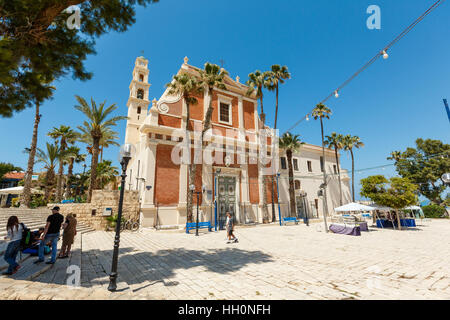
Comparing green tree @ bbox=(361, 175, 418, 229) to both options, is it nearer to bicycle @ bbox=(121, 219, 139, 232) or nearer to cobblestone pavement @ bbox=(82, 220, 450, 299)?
cobblestone pavement @ bbox=(82, 220, 450, 299)

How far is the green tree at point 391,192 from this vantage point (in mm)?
14016

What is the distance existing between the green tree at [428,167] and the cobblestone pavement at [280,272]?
3367 cm

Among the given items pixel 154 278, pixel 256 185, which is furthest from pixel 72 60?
pixel 256 185

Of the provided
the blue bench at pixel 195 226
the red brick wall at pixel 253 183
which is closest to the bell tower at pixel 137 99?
the red brick wall at pixel 253 183

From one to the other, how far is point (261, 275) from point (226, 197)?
13.7 meters

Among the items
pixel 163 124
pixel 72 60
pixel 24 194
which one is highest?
pixel 163 124

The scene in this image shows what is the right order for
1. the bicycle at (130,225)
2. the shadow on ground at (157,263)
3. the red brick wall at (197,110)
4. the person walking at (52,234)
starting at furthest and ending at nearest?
the red brick wall at (197,110) < the bicycle at (130,225) < the person walking at (52,234) < the shadow on ground at (157,263)

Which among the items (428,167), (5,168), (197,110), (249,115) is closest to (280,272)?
(197,110)

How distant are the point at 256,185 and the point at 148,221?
36.2ft

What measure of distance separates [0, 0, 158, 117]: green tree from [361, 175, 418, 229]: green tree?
717 inches

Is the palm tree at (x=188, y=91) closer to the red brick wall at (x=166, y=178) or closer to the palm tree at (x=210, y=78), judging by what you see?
the palm tree at (x=210, y=78)

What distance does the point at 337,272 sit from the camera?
210 inches

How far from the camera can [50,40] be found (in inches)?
188

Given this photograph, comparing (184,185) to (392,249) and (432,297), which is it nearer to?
(392,249)
